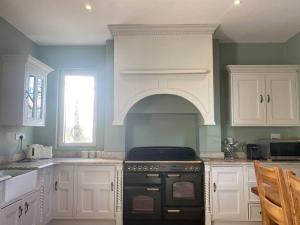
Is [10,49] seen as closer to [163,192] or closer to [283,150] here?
[163,192]

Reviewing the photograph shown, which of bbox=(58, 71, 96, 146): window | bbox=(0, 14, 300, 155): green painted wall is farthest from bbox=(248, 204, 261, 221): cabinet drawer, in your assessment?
bbox=(58, 71, 96, 146): window

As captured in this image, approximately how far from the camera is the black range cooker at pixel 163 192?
11.3 ft

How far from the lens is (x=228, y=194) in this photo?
136 inches

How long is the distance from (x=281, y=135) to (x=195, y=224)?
1941 mm

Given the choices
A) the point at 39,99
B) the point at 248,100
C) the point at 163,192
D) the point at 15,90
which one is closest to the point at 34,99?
the point at 39,99

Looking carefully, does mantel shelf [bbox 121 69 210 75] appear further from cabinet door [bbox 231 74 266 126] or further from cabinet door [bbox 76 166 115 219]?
cabinet door [bbox 76 166 115 219]

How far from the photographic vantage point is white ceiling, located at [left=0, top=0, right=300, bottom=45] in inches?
117

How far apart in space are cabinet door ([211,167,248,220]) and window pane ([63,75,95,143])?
2065 millimetres

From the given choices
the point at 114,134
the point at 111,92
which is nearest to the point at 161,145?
the point at 114,134

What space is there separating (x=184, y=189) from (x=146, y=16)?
7.59 ft

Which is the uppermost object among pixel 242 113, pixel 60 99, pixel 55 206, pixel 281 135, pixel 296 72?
pixel 296 72

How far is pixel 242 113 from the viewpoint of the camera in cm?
382

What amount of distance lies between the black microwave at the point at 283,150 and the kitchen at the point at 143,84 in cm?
14

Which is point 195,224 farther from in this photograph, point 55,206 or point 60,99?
point 60,99
